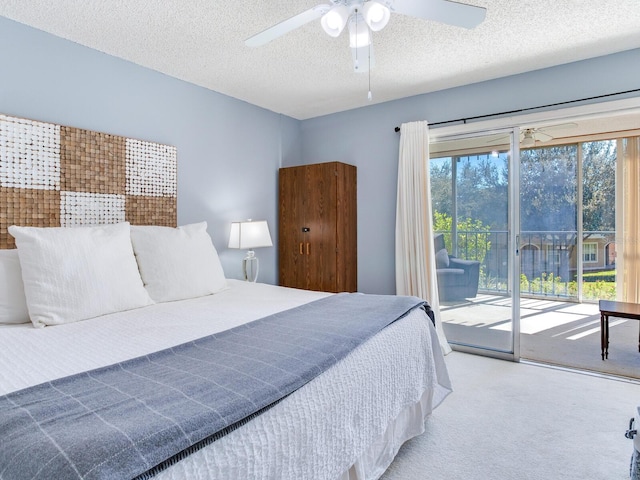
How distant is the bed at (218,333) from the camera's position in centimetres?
97

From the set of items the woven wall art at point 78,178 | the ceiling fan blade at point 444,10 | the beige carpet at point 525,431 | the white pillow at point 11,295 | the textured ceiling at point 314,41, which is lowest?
the beige carpet at point 525,431

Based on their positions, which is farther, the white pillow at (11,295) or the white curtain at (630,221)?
the white curtain at (630,221)

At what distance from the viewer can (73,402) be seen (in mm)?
917

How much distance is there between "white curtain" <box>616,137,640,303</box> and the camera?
4.84 metres

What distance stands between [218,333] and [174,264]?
981 mm

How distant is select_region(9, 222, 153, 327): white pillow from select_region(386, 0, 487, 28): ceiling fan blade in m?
1.93

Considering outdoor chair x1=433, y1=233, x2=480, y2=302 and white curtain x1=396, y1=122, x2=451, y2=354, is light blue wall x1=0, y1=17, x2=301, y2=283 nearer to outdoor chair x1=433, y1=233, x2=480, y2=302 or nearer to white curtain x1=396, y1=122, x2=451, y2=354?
white curtain x1=396, y1=122, x2=451, y2=354

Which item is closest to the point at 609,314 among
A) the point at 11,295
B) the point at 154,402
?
the point at 154,402

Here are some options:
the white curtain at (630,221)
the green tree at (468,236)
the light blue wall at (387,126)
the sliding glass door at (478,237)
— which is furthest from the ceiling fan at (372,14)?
the white curtain at (630,221)

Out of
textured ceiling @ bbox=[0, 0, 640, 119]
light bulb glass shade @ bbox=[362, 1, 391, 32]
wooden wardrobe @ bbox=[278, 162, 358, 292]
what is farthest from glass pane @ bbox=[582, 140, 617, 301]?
light bulb glass shade @ bbox=[362, 1, 391, 32]

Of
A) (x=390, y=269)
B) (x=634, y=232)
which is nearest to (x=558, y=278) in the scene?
(x=634, y=232)

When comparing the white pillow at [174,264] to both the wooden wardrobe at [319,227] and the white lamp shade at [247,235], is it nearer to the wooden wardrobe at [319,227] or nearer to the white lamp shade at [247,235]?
the white lamp shade at [247,235]

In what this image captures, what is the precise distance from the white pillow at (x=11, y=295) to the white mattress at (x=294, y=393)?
8cm

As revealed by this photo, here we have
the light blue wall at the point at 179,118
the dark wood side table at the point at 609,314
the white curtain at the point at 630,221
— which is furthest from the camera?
the white curtain at the point at 630,221
